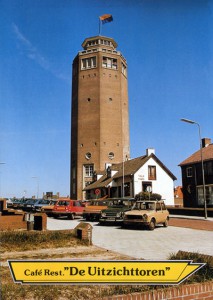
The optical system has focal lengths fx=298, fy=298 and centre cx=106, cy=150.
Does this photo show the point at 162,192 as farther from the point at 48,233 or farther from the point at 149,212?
the point at 48,233

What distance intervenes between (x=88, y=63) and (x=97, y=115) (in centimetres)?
1347

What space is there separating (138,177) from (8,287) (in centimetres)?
3733

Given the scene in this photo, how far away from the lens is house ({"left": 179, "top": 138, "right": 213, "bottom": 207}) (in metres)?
38.1

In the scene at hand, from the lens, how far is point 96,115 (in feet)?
209

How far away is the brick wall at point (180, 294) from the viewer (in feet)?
13.1

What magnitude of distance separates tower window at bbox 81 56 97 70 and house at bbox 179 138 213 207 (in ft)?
116

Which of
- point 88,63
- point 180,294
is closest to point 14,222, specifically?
point 180,294

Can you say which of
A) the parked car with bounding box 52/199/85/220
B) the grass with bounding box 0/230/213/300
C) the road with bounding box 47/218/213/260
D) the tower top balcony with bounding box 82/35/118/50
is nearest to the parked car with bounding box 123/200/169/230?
the road with bounding box 47/218/213/260

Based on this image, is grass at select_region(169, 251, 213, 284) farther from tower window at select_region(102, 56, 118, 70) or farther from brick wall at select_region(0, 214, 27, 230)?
tower window at select_region(102, 56, 118, 70)

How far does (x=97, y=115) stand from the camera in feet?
209

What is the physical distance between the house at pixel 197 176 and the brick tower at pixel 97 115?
2057 cm
